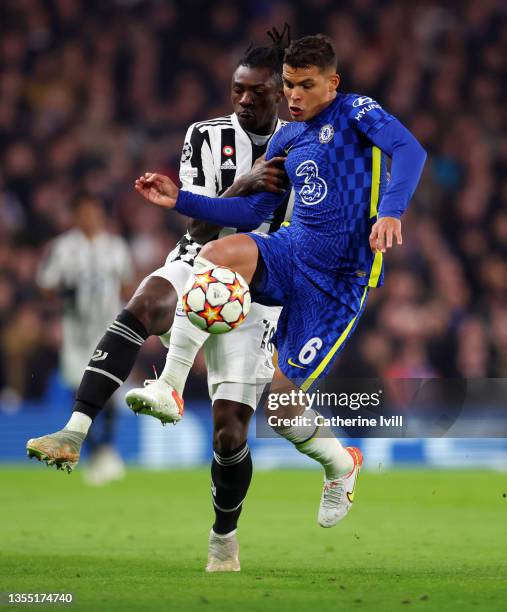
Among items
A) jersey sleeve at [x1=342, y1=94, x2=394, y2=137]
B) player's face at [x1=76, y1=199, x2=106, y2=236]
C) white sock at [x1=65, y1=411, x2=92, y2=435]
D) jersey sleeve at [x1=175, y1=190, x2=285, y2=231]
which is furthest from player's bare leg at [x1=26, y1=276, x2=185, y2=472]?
player's face at [x1=76, y1=199, x2=106, y2=236]

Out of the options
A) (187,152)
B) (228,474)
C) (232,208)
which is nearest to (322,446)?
(228,474)

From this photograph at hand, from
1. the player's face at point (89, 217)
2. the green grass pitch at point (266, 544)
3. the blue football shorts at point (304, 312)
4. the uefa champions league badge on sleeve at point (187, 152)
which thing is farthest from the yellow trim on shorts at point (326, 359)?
the player's face at point (89, 217)

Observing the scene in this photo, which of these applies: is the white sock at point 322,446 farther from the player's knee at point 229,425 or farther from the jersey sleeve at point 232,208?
the jersey sleeve at point 232,208

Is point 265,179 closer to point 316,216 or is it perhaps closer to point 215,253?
point 316,216

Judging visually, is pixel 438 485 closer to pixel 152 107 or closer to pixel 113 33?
pixel 152 107

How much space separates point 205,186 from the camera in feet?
20.2

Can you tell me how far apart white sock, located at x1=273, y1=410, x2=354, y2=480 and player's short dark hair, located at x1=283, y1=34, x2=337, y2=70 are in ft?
5.39

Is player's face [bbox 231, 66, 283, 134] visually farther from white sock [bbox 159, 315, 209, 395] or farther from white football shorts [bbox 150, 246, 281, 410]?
white sock [bbox 159, 315, 209, 395]

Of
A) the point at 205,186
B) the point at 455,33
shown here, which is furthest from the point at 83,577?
the point at 455,33

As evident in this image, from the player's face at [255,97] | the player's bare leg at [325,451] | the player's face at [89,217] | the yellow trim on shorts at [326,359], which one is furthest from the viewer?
the player's face at [89,217]

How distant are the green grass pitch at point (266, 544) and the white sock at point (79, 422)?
2.04 feet

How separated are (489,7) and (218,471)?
11733 millimetres

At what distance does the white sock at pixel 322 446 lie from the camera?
594 centimetres

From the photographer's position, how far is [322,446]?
6.05 meters
